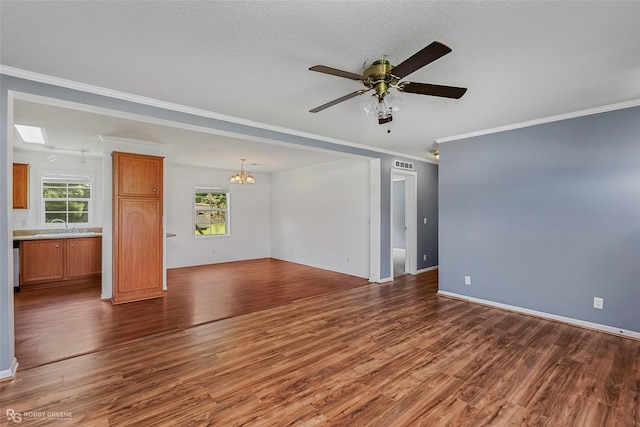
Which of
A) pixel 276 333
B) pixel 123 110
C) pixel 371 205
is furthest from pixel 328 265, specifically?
pixel 123 110

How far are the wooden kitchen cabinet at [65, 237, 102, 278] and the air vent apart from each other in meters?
6.17

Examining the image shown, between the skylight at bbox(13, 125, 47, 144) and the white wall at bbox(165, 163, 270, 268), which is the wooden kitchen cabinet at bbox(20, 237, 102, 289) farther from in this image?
the skylight at bbox(13, 125, 47, 144)

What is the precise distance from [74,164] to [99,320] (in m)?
4.08

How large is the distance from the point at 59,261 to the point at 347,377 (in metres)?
5.88

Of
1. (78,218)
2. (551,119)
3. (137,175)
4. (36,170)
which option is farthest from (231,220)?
(551,119)

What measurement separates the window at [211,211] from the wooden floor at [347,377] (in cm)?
454

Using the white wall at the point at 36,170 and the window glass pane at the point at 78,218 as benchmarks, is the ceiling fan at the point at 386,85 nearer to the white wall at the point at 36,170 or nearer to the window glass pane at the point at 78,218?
the white wall at the point at 36,170

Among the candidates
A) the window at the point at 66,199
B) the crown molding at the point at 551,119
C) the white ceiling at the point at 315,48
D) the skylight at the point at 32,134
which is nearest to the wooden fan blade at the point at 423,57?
the white ceiling at the point at 315,48

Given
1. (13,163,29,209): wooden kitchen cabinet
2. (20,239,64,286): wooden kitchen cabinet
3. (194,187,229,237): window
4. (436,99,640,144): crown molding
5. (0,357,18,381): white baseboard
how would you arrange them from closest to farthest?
1. (0,357,18,381): white baseboard
2. (436,99,640,144): crown molding
3. (20,239,64,286): wooden kitchen cabinet
4. (13,163,29,209): wooden kitchen cabinet
5. (194,187,229,237): window

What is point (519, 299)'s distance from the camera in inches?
160

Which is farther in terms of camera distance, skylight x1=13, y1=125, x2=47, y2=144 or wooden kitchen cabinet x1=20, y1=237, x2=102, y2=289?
wooden kitchen cabinet x1=20, y1=237, x2=102, y2=289

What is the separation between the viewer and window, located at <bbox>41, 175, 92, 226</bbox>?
19.3ft

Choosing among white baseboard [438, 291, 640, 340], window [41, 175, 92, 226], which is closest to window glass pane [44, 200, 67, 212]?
window [41, 175, 92, 226]

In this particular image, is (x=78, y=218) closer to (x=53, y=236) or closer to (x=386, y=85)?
(x=53, y=236)
